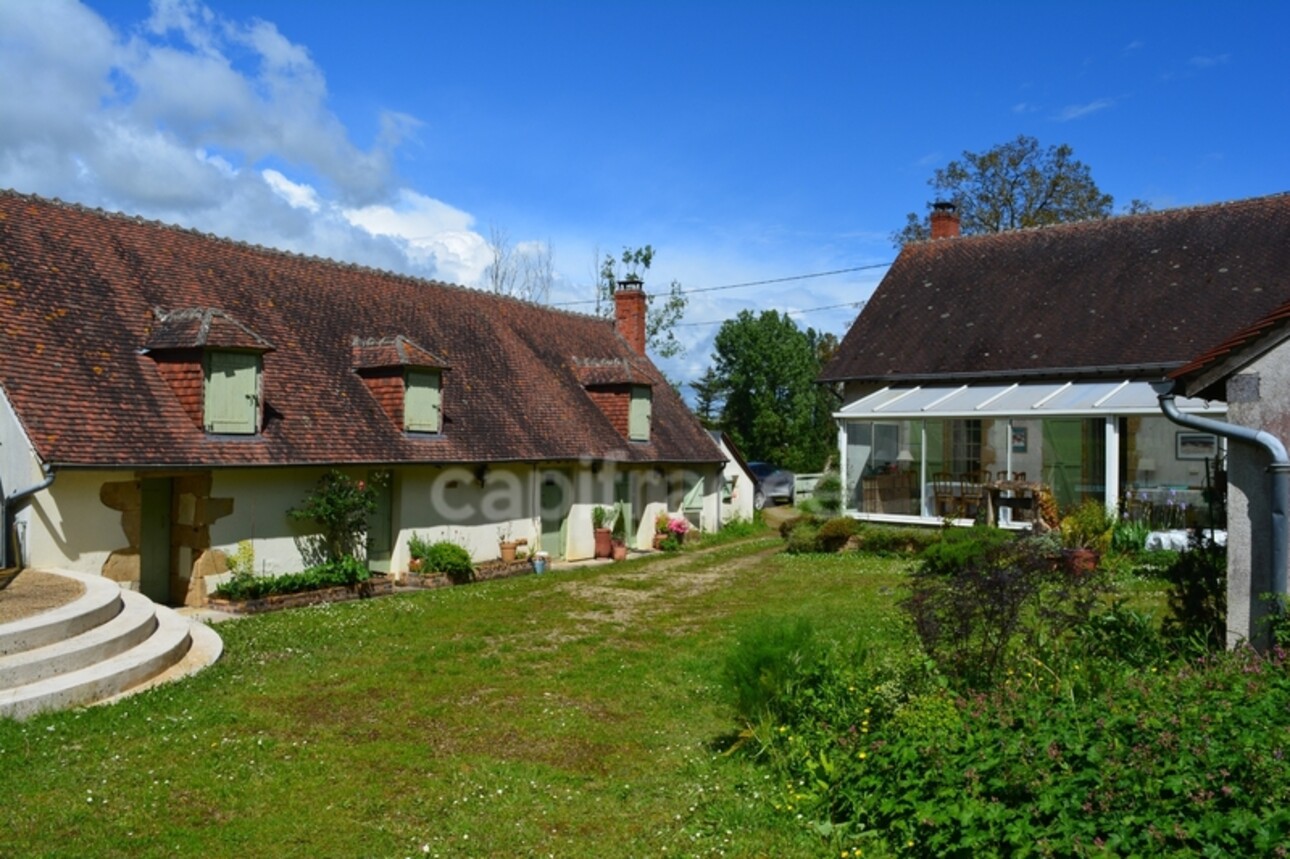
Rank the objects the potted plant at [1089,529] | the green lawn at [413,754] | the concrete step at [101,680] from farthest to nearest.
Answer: the potted plant at [1089,529] → the concrete step at [101,680] → the green lawn at [413,754]

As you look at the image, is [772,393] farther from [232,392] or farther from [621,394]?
[232,392]

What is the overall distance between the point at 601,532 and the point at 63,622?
13.1 m

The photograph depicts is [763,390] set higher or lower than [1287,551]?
higher

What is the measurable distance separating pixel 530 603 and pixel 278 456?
4.08 m

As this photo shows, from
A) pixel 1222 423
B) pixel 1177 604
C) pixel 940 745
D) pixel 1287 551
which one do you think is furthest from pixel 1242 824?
pixel 1177 604

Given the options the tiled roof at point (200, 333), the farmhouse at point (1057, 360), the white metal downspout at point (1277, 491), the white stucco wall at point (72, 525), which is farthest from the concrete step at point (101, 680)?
the farmhouse at point (1057, 360)

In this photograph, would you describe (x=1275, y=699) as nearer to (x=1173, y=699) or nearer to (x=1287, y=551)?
(x=1173, y=699)

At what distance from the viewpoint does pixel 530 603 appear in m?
14.9

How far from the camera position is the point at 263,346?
1444cm

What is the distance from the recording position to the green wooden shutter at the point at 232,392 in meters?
13.9

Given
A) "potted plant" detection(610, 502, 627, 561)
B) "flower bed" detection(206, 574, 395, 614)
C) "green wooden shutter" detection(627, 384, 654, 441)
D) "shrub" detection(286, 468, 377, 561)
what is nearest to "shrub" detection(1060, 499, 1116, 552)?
"potted plant" detection(610, 502, 627, 561)

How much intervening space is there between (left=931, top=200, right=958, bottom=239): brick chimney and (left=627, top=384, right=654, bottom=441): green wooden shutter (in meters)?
9.71

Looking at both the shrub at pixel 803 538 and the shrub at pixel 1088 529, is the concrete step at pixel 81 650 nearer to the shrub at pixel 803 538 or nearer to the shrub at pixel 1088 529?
the shrub at pixel 803 538

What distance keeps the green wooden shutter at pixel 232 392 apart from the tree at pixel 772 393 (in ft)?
94.4
